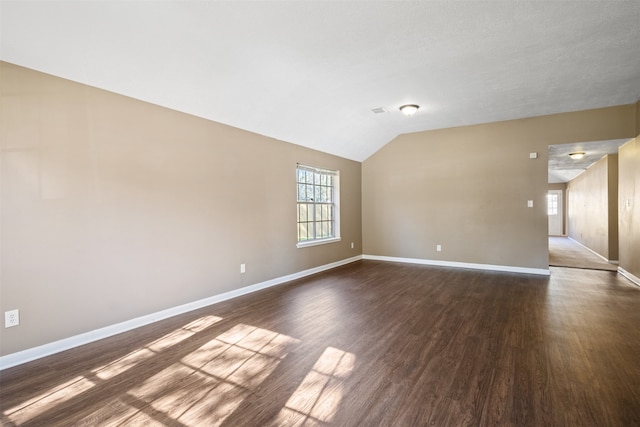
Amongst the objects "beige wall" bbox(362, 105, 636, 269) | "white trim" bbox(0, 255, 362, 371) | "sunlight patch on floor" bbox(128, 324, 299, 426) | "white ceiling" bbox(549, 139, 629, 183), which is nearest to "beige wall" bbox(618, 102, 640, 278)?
"white ceiling" bbox(549, 139, 629, 183)

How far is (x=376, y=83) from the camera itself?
393cm

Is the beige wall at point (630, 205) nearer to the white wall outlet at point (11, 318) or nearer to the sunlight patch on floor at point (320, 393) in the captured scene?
the sunlight patch on floor at point (320, 393)

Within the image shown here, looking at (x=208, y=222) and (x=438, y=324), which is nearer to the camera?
(x=438, y=324)

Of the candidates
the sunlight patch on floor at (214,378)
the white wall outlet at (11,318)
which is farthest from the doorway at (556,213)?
the white wall outlet at (11,318)

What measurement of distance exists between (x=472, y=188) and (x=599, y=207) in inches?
150

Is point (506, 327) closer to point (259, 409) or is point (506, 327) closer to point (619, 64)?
point (259, 409)

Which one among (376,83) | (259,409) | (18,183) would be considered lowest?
(259,409)

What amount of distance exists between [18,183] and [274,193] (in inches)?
118

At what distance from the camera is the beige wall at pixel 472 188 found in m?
5.41

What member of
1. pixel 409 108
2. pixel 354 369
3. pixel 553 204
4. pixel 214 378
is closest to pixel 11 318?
pixel 214 378

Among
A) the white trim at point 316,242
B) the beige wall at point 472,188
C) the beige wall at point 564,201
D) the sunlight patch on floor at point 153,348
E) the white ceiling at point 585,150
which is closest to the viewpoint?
the sunlight patch on floor at point 153,348

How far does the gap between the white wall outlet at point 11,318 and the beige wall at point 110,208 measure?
0.13 ft

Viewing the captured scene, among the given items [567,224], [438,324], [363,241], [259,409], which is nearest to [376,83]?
[438,324]

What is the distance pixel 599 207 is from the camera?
23.9ft
